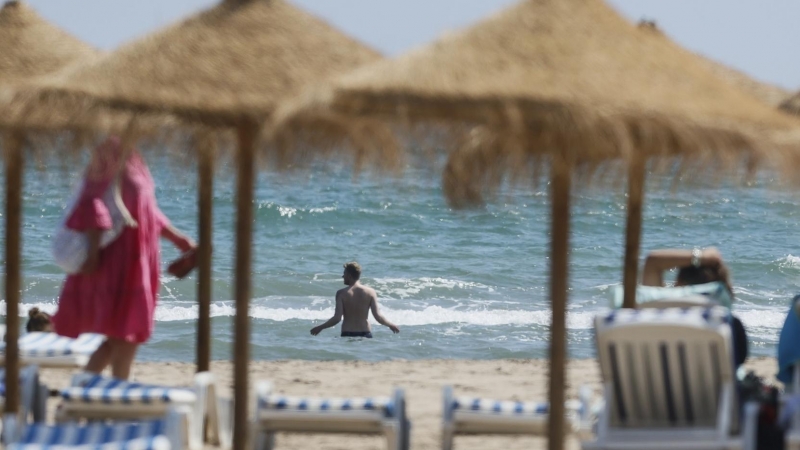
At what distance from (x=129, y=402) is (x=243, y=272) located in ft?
3.00

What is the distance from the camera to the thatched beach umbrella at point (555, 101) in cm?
415

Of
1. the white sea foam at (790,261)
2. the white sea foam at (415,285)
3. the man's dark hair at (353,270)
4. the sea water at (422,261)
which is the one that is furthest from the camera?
the white sea foam at (790,261)

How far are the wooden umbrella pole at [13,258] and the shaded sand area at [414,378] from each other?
5.22ft

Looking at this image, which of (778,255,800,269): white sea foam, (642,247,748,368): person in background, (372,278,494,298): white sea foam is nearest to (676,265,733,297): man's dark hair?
(642,247,748,368): person in background

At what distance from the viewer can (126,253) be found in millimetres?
6238

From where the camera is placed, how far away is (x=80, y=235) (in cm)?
614

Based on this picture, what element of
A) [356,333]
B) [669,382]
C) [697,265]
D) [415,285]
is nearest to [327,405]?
[669,382]

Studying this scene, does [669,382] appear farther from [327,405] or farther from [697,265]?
[327,405]

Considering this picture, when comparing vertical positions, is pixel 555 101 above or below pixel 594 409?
above

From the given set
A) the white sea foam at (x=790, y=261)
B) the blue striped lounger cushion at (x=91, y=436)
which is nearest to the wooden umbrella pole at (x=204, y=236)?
the blue striped lounger cushion at (x=91, y=436)

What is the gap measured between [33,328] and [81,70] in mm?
3582

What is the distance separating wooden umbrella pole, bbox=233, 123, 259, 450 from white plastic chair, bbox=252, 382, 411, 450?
20.3 inches

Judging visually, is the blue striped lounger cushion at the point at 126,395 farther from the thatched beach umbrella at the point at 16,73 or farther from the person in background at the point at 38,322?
the person in background at the point at 38,322

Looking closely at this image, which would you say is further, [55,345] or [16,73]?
[55,345]
